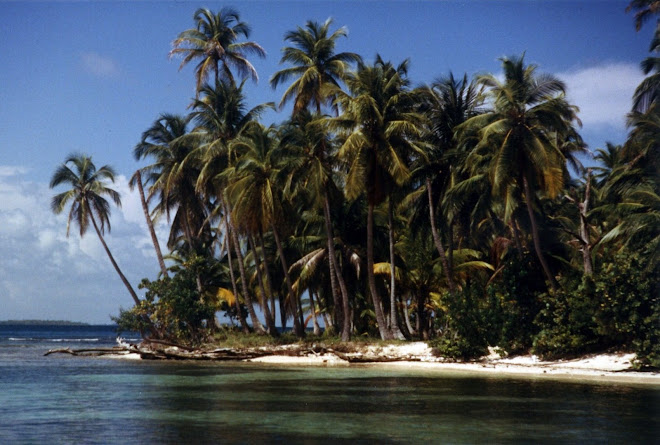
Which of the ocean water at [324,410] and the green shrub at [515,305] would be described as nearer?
the ocean water at [324,410]

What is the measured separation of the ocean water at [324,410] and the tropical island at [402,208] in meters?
4.81

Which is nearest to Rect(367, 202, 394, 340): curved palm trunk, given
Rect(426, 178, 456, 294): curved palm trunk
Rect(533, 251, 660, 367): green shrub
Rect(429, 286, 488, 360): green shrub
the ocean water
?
Rect(426, 178, 456, 294): curved palm trunk

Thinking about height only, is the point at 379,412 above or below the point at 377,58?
below

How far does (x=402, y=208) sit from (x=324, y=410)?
2341 centimetres

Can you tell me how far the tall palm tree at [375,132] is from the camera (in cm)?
3300

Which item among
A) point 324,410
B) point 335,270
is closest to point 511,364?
point 335,270

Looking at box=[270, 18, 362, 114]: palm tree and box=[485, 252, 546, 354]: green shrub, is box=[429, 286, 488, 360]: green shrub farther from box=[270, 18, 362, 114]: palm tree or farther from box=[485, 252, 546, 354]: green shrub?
box=[270, 18, 362, 114]: palm tree

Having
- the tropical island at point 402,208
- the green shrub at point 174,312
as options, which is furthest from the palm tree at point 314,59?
the green shrub at point 174,312

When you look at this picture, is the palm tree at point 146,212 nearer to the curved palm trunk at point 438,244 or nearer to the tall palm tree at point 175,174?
the tall palm tree at point 175,174

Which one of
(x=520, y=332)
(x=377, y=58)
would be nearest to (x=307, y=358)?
(x=520, y=332)

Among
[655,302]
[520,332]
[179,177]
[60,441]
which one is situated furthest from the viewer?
[179,177]

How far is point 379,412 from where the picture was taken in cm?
1603

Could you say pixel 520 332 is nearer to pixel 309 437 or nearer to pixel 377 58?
pixel 377 58

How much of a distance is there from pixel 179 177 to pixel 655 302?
29405mm
